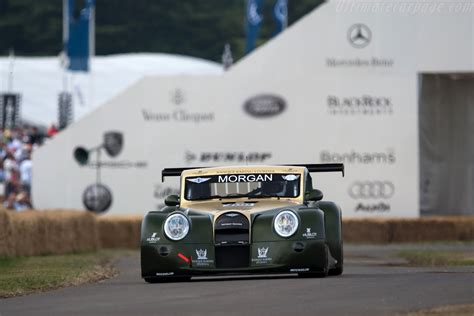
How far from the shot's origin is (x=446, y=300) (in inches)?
509

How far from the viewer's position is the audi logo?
30688 millimetres

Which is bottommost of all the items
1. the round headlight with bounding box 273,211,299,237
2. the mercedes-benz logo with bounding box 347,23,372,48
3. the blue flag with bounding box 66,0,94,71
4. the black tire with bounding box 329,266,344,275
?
the black tire with bounding box 329,266,344,275

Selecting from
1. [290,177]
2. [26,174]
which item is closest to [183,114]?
[26,174]

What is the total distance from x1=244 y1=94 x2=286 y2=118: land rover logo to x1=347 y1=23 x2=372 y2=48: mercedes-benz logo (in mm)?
1992

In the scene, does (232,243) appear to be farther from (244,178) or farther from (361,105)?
(361,105)

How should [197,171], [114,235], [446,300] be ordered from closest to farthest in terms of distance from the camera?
[446,300]
[197,171]
[114,235]

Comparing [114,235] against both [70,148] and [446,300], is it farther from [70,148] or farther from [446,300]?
[446,300]

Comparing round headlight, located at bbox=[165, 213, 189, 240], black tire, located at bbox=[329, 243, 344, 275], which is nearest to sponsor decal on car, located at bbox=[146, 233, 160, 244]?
round headlight, located at bbox=[165, 213, 189, 240]

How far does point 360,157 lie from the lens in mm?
30797

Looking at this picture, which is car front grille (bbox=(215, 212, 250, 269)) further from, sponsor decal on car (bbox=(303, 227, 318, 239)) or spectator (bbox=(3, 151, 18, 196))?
spectator (bbox=(3, 151, 18, 196))

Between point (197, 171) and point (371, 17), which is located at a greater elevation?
point (371, 17)

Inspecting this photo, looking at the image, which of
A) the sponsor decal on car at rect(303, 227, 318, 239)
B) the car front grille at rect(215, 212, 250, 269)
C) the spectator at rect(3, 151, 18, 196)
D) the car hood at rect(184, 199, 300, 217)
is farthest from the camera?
the spectator at rect(3, 151, 18, 196)

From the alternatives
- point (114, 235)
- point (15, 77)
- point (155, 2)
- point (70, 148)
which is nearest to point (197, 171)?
point (114, 235)

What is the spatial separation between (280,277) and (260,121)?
14.7 metres
